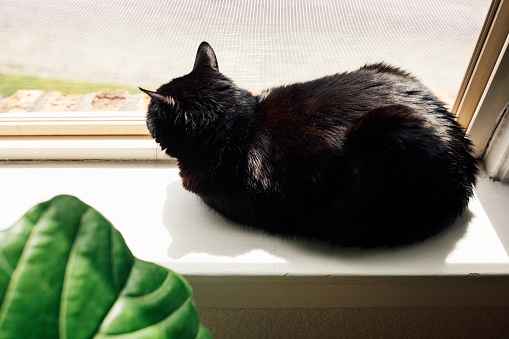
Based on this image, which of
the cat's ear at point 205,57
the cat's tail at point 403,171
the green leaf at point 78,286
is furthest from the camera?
the cat's ear at point 205,57

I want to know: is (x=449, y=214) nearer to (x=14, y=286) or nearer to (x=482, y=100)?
(x=482, y=100)

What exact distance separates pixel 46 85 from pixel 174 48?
266mm

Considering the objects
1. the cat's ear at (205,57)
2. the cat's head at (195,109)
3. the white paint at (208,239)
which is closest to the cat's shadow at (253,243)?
the white paint at (208,239)

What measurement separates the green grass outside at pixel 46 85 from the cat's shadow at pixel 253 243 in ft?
0.96

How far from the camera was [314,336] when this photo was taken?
3.20 ft

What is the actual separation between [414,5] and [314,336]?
675mm

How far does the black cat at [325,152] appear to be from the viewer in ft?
2.30

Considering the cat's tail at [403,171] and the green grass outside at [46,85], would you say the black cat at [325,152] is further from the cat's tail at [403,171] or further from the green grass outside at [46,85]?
the green grass outside at [46,85]

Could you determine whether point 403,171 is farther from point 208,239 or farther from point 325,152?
point 208,239

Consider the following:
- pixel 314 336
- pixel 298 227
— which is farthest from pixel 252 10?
pixel 314 336

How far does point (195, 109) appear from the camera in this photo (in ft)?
2.52

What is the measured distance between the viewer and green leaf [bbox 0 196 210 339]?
18.5 inches

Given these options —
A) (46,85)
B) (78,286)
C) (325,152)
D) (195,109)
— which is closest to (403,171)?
(325,152)

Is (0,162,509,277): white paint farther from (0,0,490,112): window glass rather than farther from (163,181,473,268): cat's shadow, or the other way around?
(0,0,490,112): window glass
